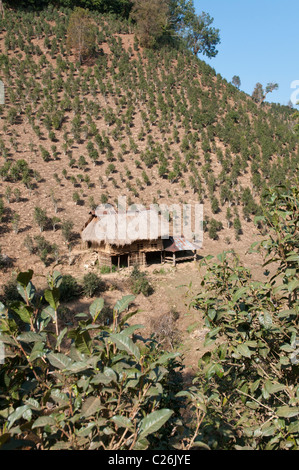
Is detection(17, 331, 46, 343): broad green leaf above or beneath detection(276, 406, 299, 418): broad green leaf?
above

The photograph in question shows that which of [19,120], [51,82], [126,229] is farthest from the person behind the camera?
[51,82]

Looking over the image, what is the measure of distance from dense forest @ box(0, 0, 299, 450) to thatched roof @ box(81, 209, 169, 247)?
1.38 meters

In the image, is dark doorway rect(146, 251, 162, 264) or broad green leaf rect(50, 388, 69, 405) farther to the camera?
dark doorway rect(146, 251, 162, 264)

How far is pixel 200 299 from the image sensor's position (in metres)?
2.27

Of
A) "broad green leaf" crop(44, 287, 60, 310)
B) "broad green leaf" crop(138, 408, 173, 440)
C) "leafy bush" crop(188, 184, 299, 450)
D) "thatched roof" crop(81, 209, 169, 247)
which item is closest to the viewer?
"broad green leaf" crop(138, 408, 173, 440)

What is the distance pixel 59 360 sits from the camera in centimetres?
143

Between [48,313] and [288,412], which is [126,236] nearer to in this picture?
[48,313]

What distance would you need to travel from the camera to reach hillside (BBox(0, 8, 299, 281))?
1928 cm

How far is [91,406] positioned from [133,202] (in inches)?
794

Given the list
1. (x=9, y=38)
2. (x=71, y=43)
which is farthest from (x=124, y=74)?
(x=9, y=38)

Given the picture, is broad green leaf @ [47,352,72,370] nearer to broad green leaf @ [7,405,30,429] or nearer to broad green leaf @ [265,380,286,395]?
broad green leaf @ [7,405,30,429]

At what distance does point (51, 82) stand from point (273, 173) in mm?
22037

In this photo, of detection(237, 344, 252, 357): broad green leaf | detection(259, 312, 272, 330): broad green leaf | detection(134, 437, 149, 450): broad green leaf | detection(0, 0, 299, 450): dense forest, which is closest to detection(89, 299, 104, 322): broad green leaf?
detection(0, 0, 299, 450): dense forest
